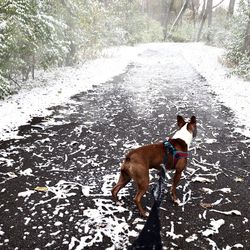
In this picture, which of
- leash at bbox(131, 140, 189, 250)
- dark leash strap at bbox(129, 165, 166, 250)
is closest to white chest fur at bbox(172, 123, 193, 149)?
leash at bbox(131, 140, 189, 250)

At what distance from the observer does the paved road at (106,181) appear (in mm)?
4176

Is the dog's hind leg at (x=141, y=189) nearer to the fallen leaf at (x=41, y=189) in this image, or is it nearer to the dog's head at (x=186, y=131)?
the dog's head at (x=186, y=131)

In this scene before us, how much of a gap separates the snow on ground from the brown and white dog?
3.96m

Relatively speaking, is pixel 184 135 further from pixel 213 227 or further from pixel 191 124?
pixel 213 227

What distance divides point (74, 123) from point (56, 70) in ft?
32.7

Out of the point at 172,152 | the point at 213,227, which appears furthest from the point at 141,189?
the point at 213,227

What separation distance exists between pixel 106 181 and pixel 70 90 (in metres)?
8.02

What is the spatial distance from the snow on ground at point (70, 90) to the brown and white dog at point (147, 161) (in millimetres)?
3960

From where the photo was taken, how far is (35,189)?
5262mm

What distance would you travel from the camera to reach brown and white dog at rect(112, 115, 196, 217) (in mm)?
4355

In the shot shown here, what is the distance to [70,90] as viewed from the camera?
12.9m

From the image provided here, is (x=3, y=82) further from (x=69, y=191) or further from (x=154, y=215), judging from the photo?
(x=154, y=215)

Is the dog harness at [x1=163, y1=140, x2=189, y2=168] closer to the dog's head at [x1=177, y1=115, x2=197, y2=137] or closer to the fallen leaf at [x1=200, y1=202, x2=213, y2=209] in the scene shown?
the dog's head at [x1=177, y1=115, x2=197, y2=137]

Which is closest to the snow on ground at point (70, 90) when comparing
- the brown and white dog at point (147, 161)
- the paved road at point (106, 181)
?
the paved road at point (106, 181)
